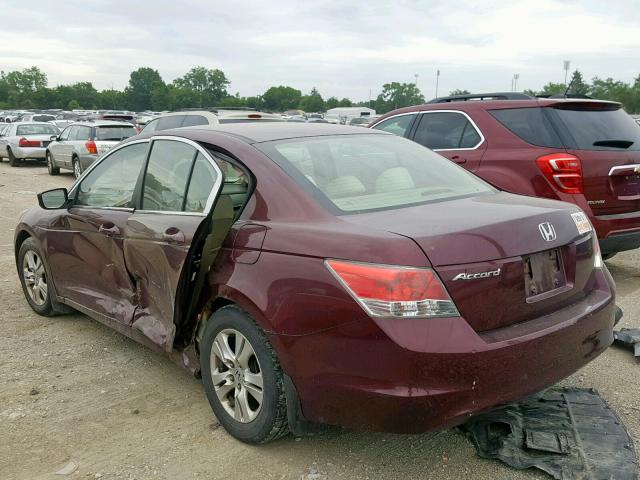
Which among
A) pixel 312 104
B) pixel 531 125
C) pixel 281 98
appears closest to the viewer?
pixel 531 125

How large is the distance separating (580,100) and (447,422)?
424 cm

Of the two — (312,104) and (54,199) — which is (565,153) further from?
(312,104)

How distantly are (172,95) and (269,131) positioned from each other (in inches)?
4739

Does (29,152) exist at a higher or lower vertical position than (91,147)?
lower

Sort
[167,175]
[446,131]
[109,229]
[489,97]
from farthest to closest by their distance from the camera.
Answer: [489,97] → [446,131] → [109,229] → [167,175]

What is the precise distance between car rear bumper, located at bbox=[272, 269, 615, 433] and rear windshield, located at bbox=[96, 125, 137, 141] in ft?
46.4

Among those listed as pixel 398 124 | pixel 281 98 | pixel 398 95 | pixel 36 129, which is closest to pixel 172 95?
pixel 281 98

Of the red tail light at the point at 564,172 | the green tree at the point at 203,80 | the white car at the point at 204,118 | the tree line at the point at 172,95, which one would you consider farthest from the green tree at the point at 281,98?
the red tail light at the point at 564,172

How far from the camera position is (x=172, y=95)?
11788cm

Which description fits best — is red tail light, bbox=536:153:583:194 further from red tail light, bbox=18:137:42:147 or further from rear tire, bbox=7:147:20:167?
rear tire, bbox=7:147:20:167

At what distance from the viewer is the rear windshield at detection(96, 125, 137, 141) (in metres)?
15.8

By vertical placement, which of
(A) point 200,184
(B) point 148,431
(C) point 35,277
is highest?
(A) point 200,184

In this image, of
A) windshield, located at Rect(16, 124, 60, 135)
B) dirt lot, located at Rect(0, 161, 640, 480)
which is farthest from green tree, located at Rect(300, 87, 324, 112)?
dirt lot, located at Rect(0, 161, 640, 480)

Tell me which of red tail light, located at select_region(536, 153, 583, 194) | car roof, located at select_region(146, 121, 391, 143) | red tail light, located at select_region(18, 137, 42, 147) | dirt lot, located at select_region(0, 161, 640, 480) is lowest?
dirt lot, located at select_region(0, 161, 640, 480)
